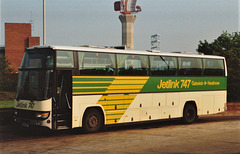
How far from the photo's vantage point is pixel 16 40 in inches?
2869

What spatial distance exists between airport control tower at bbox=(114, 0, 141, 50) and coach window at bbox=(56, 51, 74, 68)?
53.1 meters

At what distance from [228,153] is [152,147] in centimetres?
221

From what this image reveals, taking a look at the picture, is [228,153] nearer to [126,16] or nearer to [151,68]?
[151,68]

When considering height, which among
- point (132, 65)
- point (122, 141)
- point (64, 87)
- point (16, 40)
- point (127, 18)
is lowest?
point (122, 141)

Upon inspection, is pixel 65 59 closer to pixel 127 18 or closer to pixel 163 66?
pixel 163 66

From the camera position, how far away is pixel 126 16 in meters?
71.2

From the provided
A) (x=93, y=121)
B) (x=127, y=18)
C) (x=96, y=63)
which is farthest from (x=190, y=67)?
(x=127, y=18)

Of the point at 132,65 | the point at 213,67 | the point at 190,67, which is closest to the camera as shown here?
the point at 132,65

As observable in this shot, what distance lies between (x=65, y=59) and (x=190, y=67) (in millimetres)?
7431

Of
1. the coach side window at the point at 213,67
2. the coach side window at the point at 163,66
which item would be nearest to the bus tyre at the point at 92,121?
the coach side window at the point at 163,66

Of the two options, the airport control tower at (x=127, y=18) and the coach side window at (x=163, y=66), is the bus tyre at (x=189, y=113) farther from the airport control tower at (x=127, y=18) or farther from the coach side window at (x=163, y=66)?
the airport control tower at (x=127, y=18)

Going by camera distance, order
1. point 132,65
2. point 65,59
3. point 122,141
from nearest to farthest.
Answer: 1. point 122,141
2. point 65,59
3. point 132,65

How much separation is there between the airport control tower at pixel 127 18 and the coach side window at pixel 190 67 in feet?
158

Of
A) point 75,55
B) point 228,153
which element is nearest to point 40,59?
point 75,55
